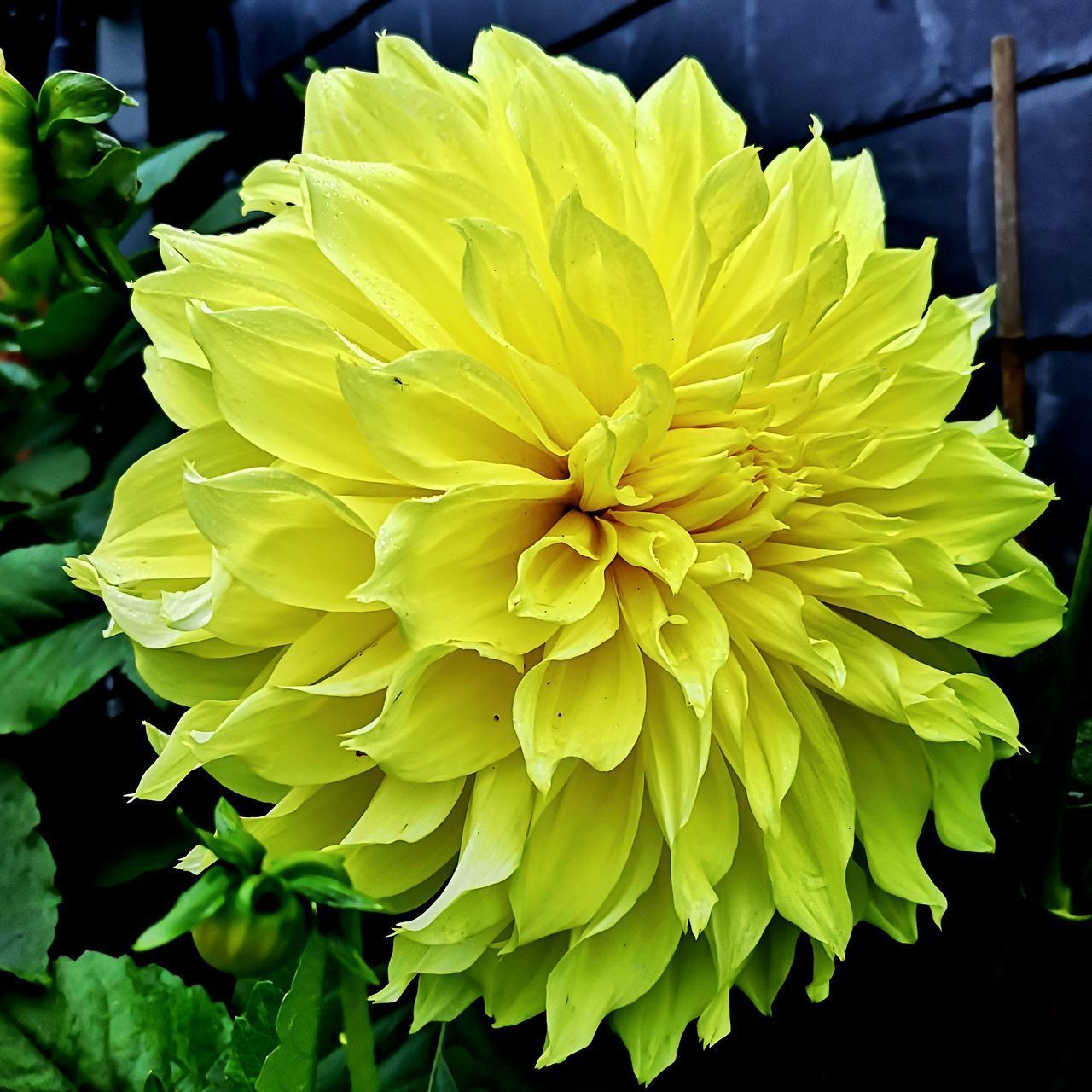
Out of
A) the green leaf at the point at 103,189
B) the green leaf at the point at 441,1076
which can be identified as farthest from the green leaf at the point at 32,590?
the green leaf at the point at 441,1076

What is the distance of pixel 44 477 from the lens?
75cm

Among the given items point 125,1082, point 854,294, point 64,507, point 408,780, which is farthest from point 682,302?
point 64,507

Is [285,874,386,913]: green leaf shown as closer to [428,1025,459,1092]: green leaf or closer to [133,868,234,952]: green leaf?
[133,868,234,952]: green leaf

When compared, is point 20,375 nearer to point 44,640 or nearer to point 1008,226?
point 44,640

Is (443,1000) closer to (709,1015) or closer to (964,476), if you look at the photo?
(709,1015)

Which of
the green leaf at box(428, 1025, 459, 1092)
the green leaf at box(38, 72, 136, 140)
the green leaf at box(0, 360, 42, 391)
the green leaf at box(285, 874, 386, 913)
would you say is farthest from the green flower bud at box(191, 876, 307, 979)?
the green leaf at box(0, 360, 42, 391)

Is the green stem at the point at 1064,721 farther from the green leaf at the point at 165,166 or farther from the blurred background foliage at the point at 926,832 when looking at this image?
the green leaf at the point at 165,166

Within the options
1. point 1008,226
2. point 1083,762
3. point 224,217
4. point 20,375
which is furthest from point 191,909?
point 20,375

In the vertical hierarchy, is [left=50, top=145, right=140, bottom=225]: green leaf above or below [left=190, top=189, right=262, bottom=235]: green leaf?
above

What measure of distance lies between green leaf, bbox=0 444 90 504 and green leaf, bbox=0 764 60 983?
9.7 inches

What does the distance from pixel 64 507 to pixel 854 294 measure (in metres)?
0.56

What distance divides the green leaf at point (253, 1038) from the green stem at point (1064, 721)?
32 cm

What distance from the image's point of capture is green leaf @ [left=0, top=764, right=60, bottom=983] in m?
0.48

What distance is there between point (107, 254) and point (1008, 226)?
19.9 inches
